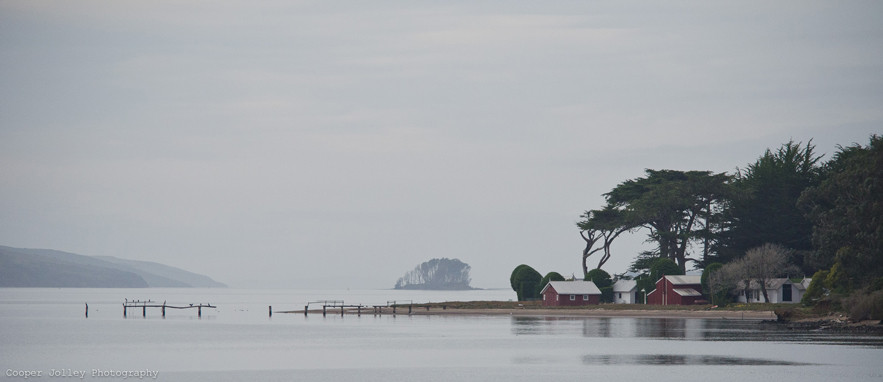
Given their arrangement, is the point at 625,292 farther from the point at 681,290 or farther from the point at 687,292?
the point at 687,292

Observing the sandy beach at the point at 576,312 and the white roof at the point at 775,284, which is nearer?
the sandy beach at the point at 576,312

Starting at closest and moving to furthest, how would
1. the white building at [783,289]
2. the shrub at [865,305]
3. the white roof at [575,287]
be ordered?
the shrub at [865,305]
the white building at [783,289]
the white roof at [575,287]

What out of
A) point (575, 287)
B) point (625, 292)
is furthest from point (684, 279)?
point (575, 287)

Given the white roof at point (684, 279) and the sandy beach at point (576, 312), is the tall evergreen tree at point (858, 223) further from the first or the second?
the white roof at point (684, 279)

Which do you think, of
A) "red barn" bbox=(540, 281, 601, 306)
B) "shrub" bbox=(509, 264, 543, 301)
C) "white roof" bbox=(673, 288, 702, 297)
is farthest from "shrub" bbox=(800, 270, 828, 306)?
"shrub" bbox=(509, 264, 543, 301)

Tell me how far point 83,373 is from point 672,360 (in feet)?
109

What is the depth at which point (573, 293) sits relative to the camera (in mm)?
120000

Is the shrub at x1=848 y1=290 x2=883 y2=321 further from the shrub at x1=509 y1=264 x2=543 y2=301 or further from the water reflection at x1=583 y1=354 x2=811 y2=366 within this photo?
the shrub at x1=509 y1=264 x2=543 y2=301

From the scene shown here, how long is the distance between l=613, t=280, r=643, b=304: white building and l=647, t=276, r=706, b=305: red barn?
5.02 m

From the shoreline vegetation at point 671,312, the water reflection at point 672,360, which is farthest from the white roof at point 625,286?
the water reflection at point 672,360

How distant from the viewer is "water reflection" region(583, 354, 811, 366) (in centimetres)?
5479

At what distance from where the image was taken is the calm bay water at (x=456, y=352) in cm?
5122

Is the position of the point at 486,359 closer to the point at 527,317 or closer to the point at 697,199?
the point at 527,317

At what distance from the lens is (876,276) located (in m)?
83.3
